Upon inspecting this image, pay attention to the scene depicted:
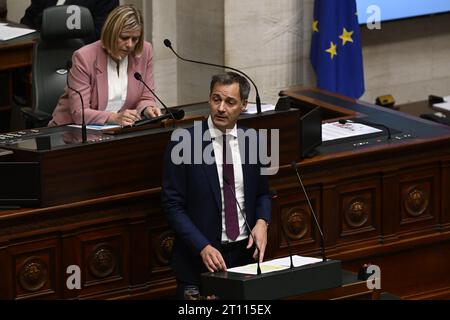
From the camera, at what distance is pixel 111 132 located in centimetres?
651

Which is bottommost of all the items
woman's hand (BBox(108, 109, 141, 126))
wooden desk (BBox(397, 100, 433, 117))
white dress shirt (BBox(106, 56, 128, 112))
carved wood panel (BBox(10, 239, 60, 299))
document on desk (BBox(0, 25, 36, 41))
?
carved wood panel (BBox(10, 239, 60, 299))

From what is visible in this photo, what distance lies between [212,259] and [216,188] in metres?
0.38

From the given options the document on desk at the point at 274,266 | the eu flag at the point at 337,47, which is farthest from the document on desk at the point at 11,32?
the document on desk at the point at 274,266

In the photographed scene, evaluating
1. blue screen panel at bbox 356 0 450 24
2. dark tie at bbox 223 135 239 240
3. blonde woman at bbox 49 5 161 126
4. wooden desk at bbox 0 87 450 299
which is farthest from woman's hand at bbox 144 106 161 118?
blue screen panel at bbox 356 0 450 24

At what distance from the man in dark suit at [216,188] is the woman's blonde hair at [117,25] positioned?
2.92ft

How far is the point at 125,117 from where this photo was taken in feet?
22.0

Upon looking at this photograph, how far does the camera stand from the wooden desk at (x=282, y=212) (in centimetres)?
624

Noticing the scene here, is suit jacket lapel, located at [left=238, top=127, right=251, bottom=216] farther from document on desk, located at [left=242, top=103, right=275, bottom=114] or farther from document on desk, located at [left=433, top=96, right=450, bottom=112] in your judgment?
document on desk, located at [left=433, top=96, right=450, bottom=112]

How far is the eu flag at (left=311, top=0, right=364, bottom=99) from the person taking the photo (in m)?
9.83

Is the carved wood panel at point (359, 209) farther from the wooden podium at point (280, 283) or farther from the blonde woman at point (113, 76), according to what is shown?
the wooden podium at point (280, 283)

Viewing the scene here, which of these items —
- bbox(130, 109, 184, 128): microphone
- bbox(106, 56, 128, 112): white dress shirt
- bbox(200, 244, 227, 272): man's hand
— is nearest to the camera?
bbox(200, 244, 227, 272): man's hand

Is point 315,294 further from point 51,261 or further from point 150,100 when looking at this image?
point 150,100

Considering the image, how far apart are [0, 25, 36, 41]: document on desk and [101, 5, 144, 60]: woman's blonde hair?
2763mm
